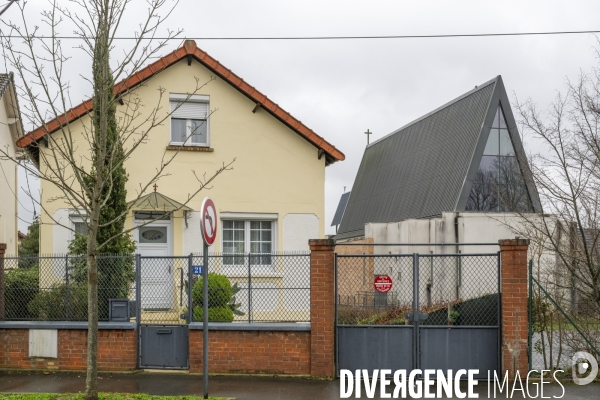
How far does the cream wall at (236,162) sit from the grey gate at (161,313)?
3.14m

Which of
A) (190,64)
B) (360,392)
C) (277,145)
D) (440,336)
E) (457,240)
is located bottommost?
(360,392)

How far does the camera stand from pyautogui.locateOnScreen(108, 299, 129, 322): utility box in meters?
13.0

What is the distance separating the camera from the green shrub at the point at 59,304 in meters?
13.2

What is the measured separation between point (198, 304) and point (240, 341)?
52.5 inches

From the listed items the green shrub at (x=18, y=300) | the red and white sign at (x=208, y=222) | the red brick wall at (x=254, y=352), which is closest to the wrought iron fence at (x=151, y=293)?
the green shrub at (x=18, y=300)

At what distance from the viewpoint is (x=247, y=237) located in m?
17.6

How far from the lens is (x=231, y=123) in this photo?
691 inches

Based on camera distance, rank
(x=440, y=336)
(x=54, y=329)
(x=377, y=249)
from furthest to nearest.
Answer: (x=377, y=249) → (x=54, y=329) → (x=440, y=336)

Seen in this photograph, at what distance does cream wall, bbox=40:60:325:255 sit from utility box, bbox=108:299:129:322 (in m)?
4.30

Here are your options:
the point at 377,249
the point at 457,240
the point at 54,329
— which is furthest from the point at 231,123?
the point at 377,249

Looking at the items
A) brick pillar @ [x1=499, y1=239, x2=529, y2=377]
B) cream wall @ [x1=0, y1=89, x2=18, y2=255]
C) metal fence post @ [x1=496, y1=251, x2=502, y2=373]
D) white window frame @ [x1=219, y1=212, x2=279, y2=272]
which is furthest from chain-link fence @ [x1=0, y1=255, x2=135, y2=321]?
cream wall @ [x1=0, y1=89, x2=18, y2=255]

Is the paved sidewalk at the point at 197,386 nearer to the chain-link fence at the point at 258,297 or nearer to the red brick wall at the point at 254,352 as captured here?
the red brick wall at the point at 254,352

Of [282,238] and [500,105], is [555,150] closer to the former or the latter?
[282,238]

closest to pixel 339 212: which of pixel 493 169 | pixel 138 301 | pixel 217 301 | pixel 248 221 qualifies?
pixel 493 169
